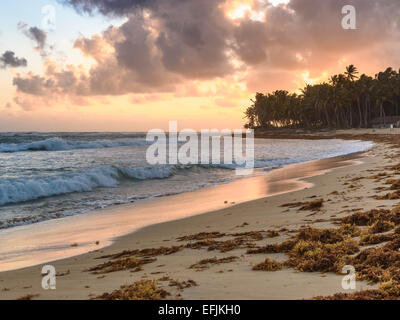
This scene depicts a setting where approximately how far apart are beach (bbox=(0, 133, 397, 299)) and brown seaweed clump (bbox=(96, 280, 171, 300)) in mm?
138

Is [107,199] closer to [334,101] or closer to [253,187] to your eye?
[253,187]

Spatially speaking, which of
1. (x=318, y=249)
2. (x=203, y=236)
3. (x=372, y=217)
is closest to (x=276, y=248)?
(x=318, y=249)

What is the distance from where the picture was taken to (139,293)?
3.81 m

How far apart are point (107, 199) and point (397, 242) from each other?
10.9m

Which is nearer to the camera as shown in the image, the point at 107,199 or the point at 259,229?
the point at 259,229

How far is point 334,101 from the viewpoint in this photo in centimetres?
9900

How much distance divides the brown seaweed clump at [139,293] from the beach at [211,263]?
0.45 ft

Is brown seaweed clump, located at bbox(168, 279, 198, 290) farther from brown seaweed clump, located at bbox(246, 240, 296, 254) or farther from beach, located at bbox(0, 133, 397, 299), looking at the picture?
brown seaweed clump, located at bbox(246, 240, 296, 254)

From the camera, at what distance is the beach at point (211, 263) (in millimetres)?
3887

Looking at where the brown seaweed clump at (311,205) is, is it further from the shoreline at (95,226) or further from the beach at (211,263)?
the shoreline at (95,226)

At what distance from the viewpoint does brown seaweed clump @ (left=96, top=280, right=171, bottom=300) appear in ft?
12.3

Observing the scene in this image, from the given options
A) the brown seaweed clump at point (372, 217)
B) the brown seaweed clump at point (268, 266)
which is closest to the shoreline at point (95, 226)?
the brown seaweed clump at point (268, 266)

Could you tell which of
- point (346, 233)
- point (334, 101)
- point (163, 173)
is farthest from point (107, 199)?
point (334, 101)

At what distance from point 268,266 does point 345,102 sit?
10413 cm
